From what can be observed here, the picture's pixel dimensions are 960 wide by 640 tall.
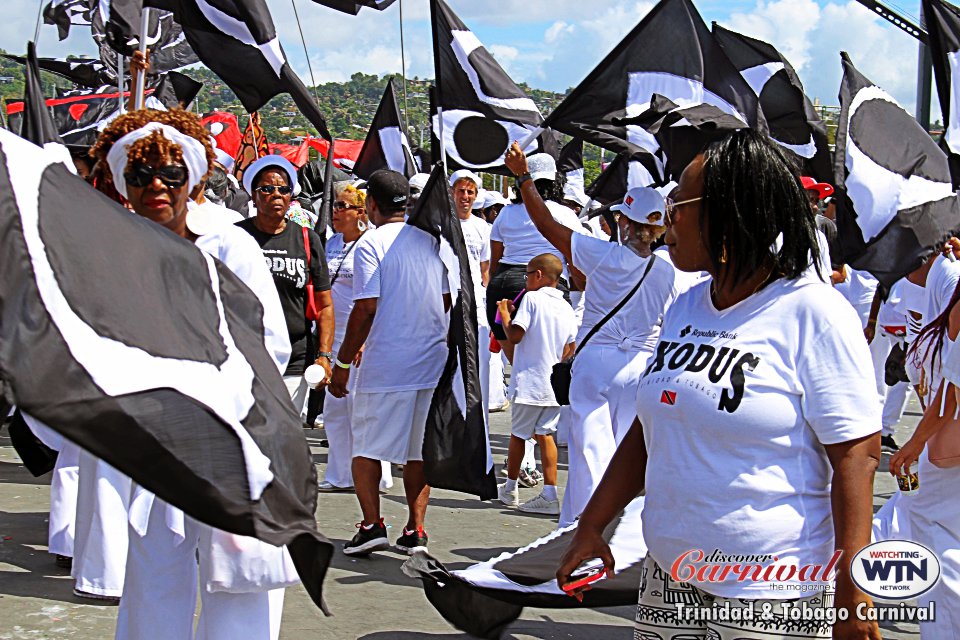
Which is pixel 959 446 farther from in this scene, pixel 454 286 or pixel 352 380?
pixel 352 380

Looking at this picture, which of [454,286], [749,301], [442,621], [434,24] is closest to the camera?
[749,301]

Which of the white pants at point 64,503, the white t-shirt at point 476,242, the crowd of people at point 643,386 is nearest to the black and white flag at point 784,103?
the crowd of people at point 643,386

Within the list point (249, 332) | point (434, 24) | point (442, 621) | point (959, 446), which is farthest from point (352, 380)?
point (249, 332)

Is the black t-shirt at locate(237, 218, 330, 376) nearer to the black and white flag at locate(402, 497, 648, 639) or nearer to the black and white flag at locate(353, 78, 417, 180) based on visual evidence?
the black and white flag at locate(402, 497, 648, 639)

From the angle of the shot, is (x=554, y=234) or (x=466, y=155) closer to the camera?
(x=554, y=234)

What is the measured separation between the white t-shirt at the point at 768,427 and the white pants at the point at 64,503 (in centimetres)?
418

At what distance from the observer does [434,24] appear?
323 inches

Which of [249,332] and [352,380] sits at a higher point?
[249,332]

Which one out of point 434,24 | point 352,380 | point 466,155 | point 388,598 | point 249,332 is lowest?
point 388,598

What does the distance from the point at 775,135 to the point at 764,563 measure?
22.2 feet

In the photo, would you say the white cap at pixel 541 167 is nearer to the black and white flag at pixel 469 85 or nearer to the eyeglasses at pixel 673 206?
the black and white flag at pixel 469 85

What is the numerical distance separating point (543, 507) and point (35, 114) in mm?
4068

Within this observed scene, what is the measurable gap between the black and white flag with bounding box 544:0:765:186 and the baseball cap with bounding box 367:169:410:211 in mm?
951

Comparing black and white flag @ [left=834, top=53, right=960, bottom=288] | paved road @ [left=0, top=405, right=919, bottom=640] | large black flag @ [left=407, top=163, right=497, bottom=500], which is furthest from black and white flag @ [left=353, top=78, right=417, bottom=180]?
black and white flag @ [left=834, top=53, right=960, bottom=288]
